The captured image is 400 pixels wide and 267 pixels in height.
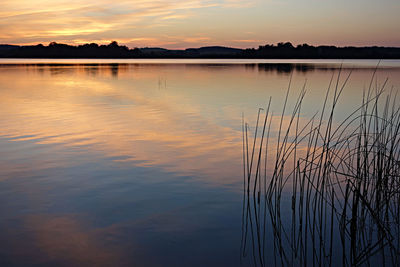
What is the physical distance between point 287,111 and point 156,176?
30.0 ft

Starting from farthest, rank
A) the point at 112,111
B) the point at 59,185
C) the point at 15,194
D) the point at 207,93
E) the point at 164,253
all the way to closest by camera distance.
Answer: the point at 207,93 < the point at 112,111 < the point at 59,185 < the point at 15,194 < the point at 164,253

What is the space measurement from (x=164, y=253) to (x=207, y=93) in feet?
58.7

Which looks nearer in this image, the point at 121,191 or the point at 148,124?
the point at 121,191

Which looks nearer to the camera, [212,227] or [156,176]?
[212,227]

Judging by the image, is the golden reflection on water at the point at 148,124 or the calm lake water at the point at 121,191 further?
the golden reflection on water at the point at 148,124

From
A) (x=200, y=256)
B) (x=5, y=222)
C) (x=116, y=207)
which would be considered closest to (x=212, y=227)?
(x=200, y=256)

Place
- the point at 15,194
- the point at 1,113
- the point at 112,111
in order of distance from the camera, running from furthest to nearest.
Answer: the point at 112,111
the point at 1,113
the point at 15,194

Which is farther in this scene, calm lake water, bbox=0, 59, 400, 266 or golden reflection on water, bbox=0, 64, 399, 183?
golden reflection on water, bbox=0, 64, 399, 183

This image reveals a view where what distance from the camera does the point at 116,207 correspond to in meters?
5.39

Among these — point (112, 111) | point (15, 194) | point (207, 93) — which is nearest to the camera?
point (15, 194)

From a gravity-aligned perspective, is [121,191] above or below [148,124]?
below

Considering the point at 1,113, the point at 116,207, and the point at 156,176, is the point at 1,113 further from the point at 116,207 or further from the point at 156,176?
the point at 116,207

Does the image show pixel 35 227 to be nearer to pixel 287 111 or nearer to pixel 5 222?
pixel 5 222

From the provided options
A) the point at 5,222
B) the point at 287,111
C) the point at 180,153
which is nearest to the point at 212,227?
the point at 5,222
